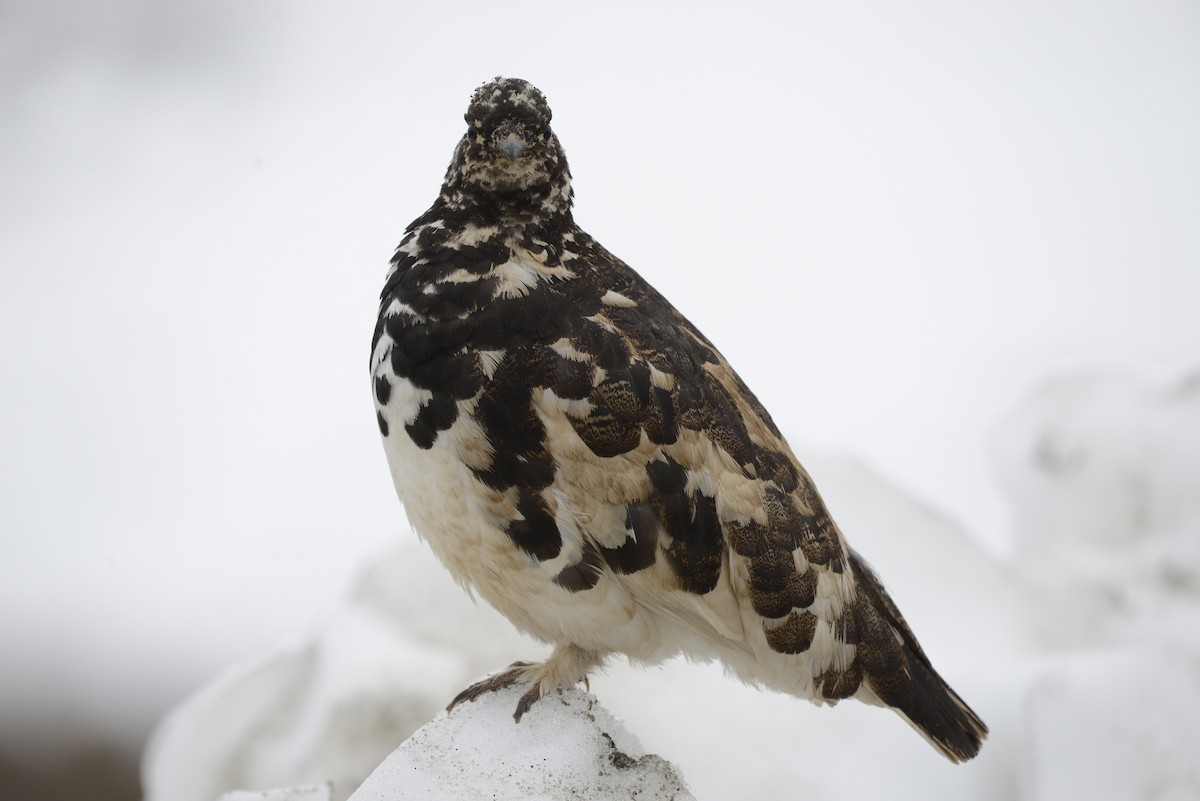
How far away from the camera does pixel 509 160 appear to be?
150 cm

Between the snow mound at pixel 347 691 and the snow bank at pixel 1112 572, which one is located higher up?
the snow bank at pixel 1112 572

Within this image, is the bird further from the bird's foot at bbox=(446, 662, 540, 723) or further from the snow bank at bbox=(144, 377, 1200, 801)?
the snow bank at bbox=(144, 377, 1200, 801)

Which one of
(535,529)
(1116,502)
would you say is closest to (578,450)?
(535,529)

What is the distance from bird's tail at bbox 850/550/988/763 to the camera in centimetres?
164

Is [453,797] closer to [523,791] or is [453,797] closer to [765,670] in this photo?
[523,791]

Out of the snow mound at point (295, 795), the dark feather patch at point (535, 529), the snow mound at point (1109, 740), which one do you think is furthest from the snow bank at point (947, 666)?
the dark feather patch at point (535, 529)

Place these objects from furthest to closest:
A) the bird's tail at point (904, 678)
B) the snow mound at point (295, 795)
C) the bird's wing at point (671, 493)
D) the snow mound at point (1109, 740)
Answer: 1. the snow mound at point (1109, 740)
2. the snow mound at point (295, 795)
3. the bird's tail at point (904, 678)
4. the bird's wing at point (671, 493)

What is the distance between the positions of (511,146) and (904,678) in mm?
1033

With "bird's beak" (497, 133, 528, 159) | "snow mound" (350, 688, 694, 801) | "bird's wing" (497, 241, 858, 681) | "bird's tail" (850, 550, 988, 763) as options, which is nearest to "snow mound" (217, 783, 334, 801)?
"snow mound" (350, 688, 694, 801)

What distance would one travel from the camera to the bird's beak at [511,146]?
58.1 inches

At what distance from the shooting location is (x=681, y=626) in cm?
159

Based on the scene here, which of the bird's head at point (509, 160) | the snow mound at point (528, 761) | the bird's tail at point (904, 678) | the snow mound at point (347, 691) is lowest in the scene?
the snow mound at point (347, 691)

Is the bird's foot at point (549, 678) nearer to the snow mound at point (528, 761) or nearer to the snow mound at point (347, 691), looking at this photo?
the snow mound at point (528, 761)

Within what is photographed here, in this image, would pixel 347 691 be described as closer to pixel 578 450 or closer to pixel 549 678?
pixel 549 678
